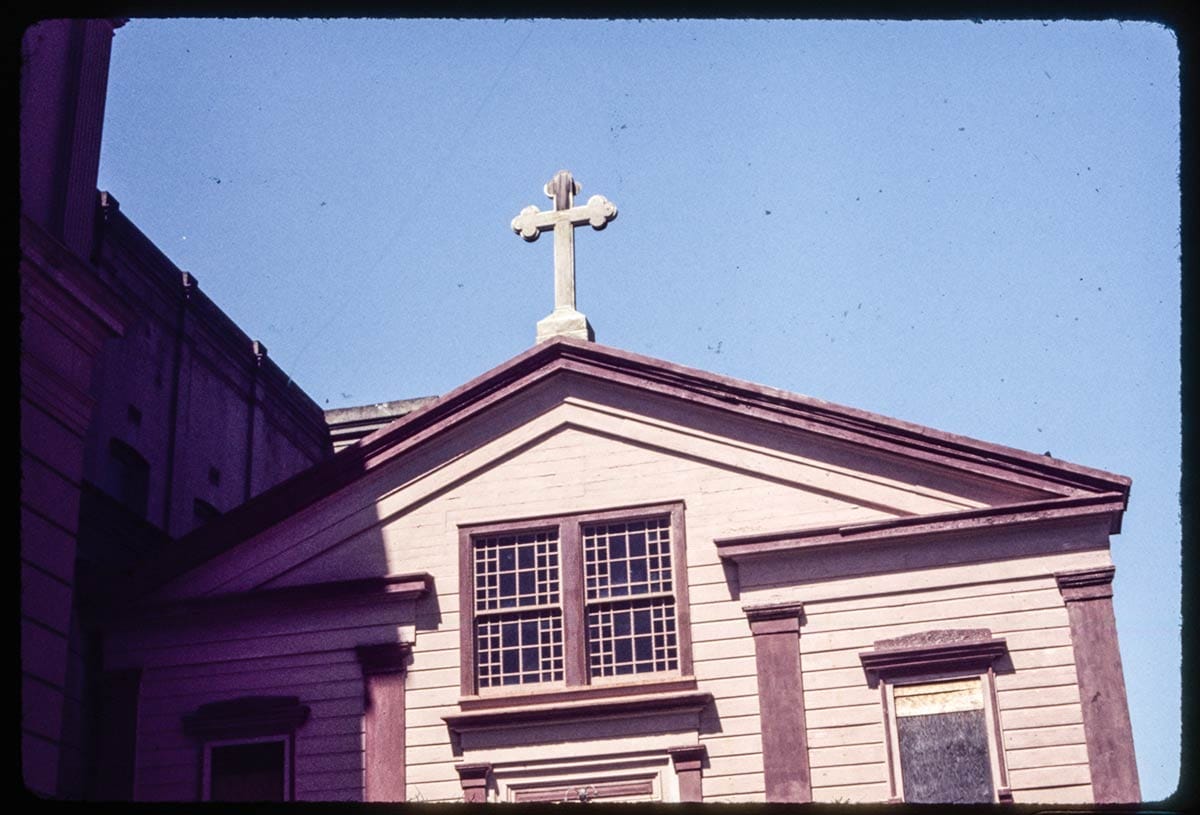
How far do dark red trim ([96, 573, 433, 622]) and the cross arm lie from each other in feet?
16.8

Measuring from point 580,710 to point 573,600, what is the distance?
52.0 inches

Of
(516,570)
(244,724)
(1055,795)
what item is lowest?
(1055,795)

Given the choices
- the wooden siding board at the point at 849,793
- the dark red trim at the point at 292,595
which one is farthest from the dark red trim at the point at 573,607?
the wooden siding board at the point at 849,793

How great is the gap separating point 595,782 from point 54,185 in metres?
8.62

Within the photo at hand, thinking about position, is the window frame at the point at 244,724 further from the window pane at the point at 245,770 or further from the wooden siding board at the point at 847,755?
the wooden siding board at the point at 847,755

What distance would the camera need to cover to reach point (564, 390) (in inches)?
755

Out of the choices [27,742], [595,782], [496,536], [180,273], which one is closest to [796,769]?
[595,782]

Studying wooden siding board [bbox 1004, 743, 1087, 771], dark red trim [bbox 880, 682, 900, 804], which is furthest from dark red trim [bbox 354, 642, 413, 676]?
wooden siding board [bbox 1004, 743, 1087, 771]

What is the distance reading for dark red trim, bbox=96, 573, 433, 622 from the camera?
1836cm

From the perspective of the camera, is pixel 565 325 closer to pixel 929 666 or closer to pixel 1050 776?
pixel 929 666

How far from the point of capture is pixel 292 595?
1861 centimetres

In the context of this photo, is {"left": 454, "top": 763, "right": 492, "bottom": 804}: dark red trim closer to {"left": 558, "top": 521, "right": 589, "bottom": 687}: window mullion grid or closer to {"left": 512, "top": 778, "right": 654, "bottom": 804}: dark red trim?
{"left": 512, "top": 778, "right": 654, "bottom": 804}: dark red trim

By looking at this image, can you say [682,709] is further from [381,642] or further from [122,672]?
[122,672]

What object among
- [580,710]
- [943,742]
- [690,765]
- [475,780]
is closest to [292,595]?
[475,780]
